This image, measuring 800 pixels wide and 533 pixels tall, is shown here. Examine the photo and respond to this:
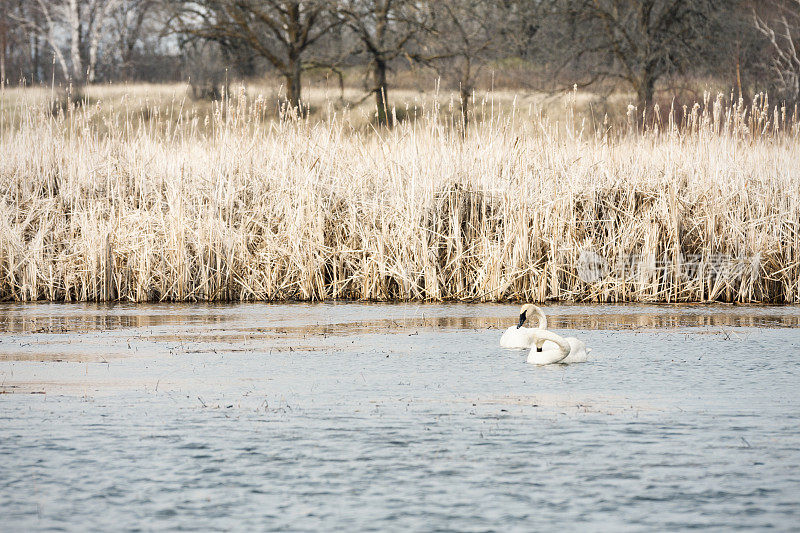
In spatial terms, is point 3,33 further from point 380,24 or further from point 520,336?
point 520,336

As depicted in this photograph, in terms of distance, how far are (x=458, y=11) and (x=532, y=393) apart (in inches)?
1058

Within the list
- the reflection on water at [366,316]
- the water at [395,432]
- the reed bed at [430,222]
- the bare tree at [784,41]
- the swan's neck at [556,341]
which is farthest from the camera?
the bare tree at [784,41]

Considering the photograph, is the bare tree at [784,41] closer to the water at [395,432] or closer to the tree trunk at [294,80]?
the tree trunk at [294,80]

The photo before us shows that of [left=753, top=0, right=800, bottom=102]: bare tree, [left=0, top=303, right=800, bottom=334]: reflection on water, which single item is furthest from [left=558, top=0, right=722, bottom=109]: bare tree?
[left=0, top=303, right=800, bottom=334]: reflection on water

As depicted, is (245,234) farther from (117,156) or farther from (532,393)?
(532,393)

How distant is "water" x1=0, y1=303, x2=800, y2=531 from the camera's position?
3.42m

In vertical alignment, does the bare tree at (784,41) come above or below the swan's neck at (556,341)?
above

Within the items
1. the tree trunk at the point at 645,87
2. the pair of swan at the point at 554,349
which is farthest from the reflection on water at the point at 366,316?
the tree trunk at the point at 645,87

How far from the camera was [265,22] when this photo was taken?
1197 inches

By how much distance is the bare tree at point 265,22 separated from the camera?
29.5 metres

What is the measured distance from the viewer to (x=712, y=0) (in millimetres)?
27500

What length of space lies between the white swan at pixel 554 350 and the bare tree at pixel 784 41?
19503 millimetres

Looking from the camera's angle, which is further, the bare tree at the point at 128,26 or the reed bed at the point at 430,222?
the bare tree at the point at 128,26

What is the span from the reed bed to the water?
2.53 meters
